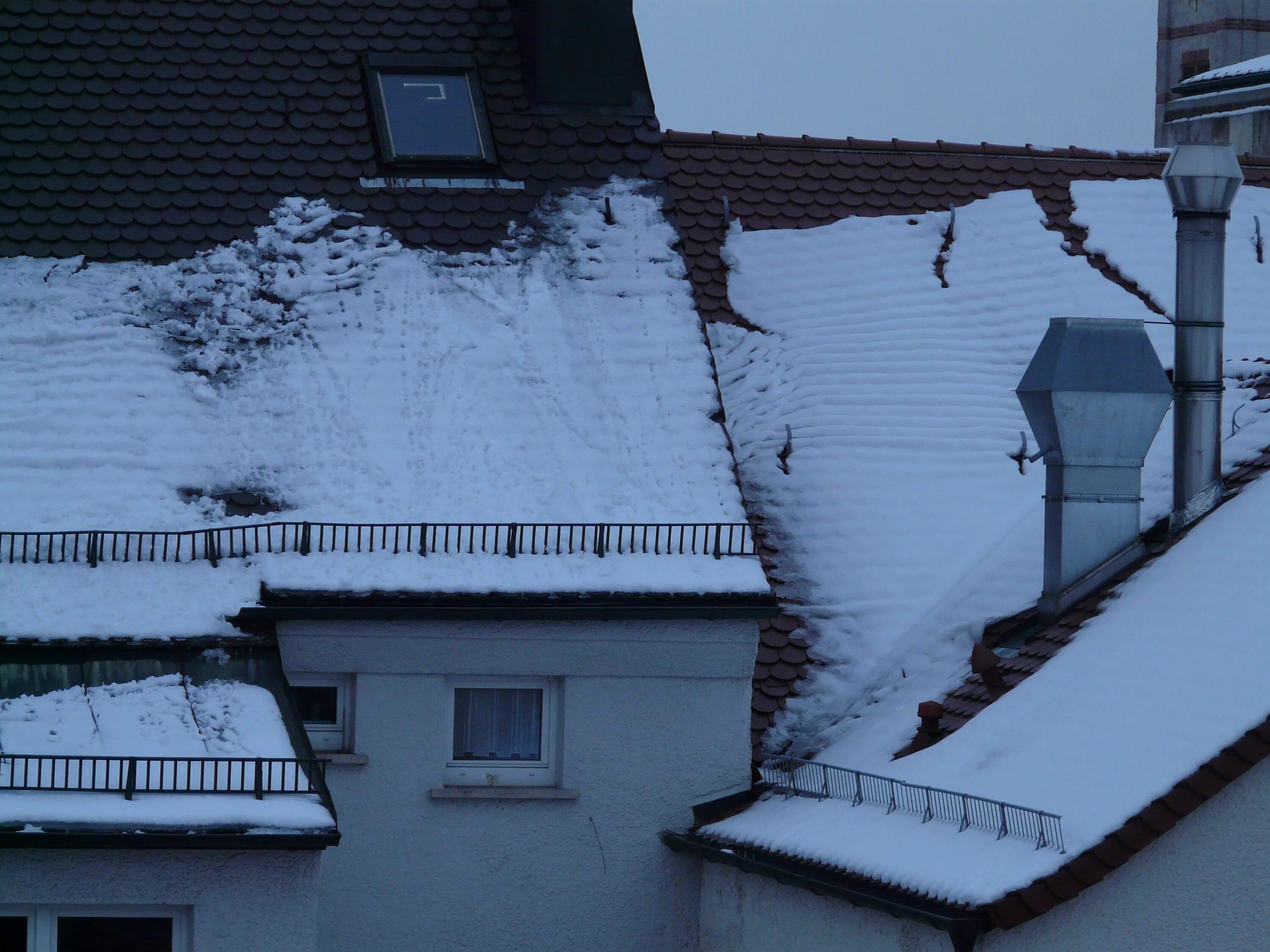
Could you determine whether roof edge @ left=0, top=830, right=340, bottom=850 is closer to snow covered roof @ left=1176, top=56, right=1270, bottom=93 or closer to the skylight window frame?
the skylight window frame

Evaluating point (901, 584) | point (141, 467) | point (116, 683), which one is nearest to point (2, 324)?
point (141, 467)

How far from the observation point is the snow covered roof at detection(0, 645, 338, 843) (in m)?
9.33

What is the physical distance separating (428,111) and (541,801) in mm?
5625

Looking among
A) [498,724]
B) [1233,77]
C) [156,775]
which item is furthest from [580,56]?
[1233,77]

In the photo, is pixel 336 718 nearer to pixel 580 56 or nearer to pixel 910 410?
pixel 910 410

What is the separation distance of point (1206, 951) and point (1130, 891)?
42 centimetres

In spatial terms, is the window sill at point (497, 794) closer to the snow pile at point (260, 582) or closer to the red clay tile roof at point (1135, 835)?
the snow pile at point (260, 582)

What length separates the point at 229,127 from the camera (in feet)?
46.0

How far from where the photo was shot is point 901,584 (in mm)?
12875

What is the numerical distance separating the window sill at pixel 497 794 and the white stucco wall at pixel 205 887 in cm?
174

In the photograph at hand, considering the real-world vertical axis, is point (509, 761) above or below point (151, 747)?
below

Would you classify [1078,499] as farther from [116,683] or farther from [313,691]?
→ [116,683]

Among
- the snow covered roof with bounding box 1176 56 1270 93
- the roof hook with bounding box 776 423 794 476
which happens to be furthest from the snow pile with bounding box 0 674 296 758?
the snow covered roof with bounding box 1176 56 1270 93

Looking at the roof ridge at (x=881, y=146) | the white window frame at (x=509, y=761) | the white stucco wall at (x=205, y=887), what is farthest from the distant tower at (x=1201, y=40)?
the white stucco wall at (x=205, y=887)
